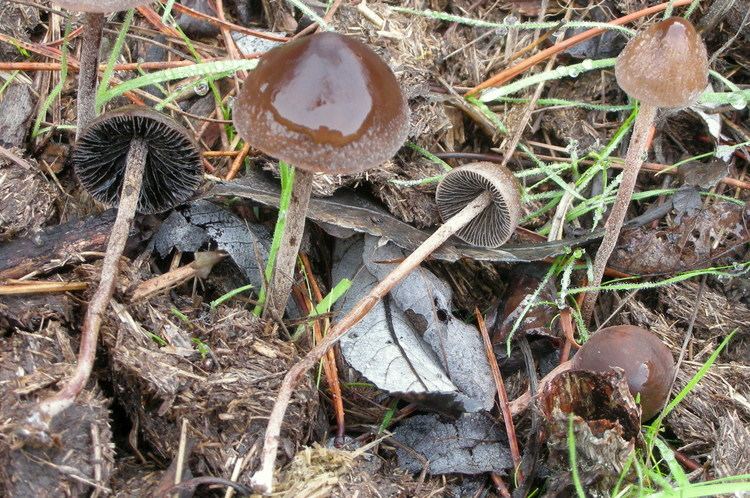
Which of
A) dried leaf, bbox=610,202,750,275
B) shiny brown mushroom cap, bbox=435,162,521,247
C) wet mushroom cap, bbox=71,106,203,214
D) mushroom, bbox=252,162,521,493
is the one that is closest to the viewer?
mushroom, bbox=252,162,521,493

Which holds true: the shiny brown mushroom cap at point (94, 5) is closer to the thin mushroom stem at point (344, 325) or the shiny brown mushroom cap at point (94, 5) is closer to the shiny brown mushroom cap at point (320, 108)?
the shiny brown mushroom cap at point (320, 108)

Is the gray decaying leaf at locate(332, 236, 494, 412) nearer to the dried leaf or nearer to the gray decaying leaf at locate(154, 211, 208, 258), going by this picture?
the gray decaying leaf at locate(154, 211, 208, 258)

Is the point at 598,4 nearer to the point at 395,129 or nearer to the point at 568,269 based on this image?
the point at 568,269

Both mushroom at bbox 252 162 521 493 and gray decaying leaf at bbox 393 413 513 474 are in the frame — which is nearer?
mushroom at bbox 252 162 521 493

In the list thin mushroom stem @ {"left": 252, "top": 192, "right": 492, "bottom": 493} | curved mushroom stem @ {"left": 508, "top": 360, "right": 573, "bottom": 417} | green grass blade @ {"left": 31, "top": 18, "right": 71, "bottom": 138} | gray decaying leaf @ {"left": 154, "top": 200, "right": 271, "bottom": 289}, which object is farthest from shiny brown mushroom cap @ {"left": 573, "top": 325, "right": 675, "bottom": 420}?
green grass blade @ {"left": 31, "top": 18, "right": 71, "bottom": 138}

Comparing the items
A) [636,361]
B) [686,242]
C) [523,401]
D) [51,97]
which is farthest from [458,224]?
[51,97]

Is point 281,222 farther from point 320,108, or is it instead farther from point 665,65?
point 665,65

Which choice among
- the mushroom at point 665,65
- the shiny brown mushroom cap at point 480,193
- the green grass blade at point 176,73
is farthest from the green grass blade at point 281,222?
the mushroom at point 665,65
